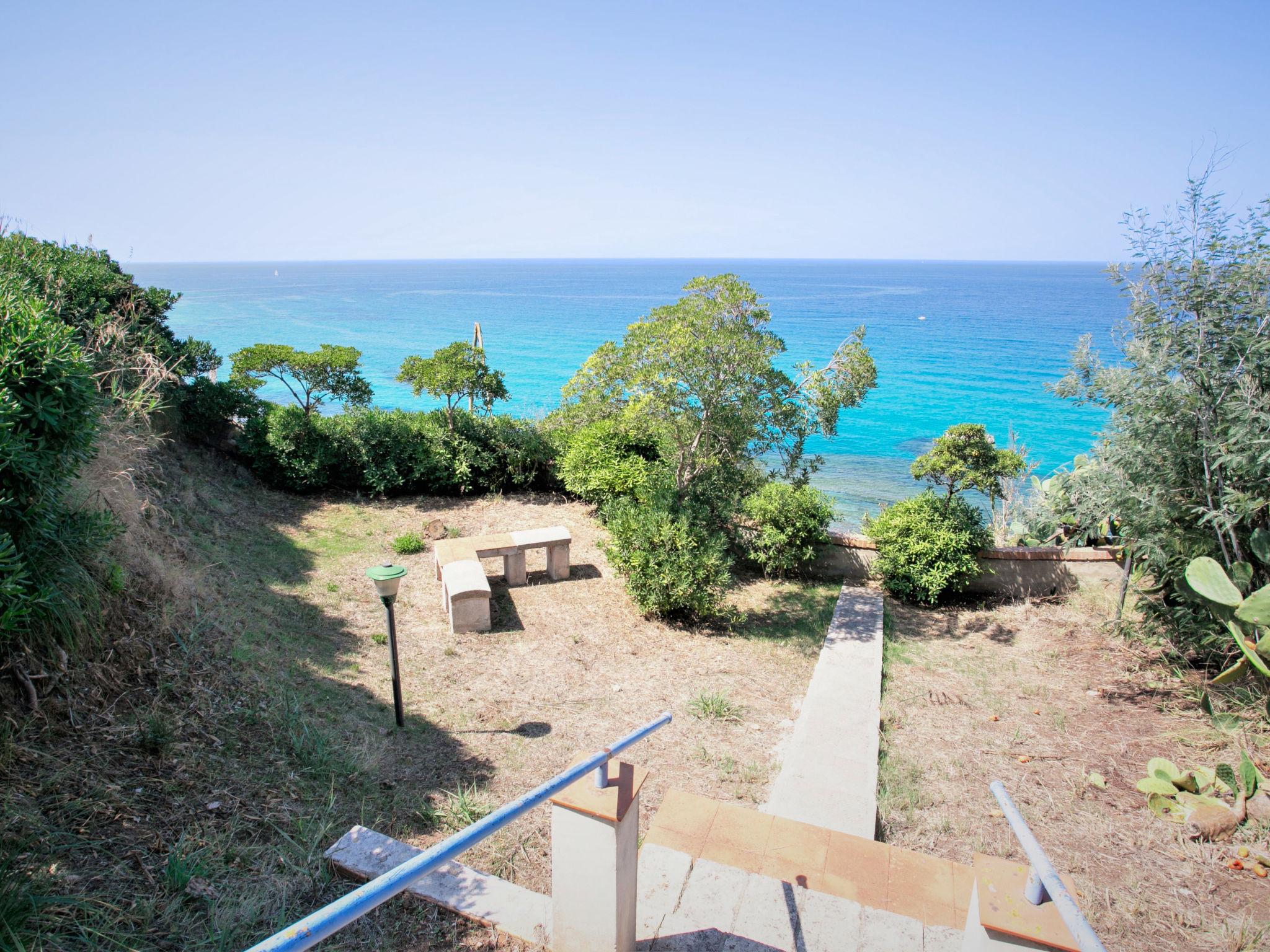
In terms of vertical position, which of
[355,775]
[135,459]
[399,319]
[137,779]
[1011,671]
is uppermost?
[399,319]

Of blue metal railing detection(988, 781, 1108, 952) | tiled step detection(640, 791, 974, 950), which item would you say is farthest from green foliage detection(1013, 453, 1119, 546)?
blue metal railing detection(988, 781, 1108, 952)

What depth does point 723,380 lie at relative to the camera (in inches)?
326

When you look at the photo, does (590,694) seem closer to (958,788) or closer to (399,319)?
(958,788)

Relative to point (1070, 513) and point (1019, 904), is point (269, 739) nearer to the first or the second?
point (1019, 904)

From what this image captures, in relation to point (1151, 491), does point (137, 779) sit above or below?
below

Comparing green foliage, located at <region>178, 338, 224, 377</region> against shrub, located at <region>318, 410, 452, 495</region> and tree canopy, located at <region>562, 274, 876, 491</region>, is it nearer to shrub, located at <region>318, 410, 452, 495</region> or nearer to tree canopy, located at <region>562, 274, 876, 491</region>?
shrub, located at <region>318, 410, 452, 495</region>

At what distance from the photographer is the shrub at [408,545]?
10094mm

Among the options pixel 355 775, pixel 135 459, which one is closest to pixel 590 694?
pixel 355 775

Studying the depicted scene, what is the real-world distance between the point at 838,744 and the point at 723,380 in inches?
168

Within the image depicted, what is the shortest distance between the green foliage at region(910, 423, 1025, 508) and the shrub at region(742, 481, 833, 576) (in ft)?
5.74

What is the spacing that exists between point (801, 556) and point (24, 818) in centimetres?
898

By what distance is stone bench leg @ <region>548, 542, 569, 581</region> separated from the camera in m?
9.62

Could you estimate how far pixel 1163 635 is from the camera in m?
7.61

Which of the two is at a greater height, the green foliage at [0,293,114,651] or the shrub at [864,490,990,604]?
the green foliage at [0,293,114,651]
